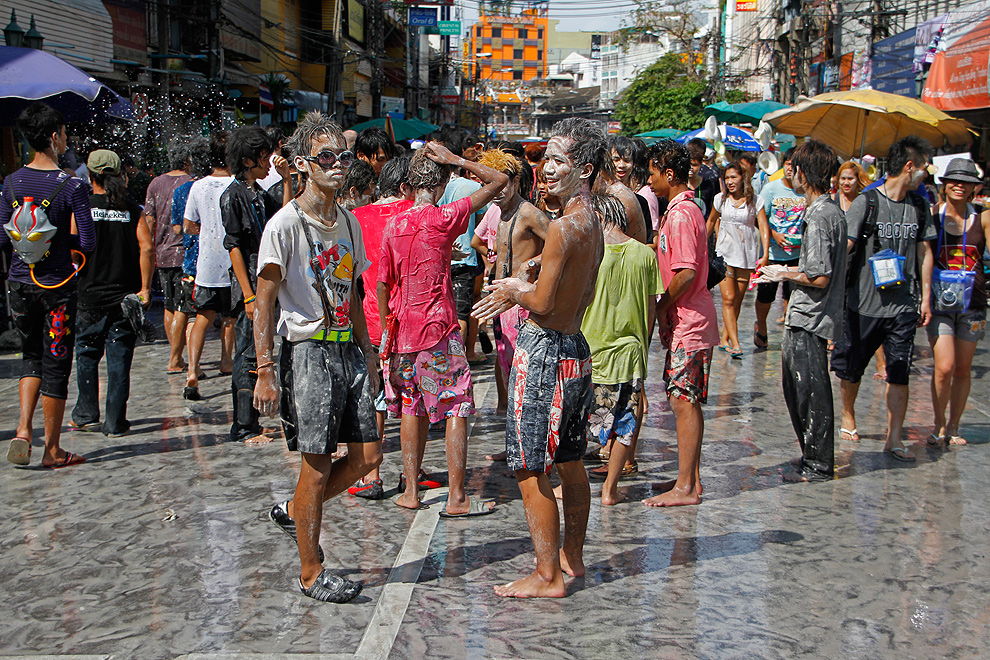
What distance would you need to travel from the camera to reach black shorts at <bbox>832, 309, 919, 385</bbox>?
19.4 feet

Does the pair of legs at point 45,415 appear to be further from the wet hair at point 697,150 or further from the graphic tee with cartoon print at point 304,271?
the wet hair at point 697,150

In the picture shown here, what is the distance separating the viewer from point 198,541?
4.31 meters

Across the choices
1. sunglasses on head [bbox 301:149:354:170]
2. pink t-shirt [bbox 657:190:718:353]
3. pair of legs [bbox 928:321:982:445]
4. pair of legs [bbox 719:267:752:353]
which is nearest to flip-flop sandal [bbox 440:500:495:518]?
pink t-shirt [bbox 657:190:718:353]

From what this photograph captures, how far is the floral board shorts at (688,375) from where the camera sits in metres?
4.84

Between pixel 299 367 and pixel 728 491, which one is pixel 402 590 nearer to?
pixel 299 367

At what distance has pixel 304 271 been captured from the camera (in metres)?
3.57

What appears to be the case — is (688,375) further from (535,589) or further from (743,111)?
(743,111)

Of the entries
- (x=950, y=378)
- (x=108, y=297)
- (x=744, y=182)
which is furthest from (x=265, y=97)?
(x=950, y=378)

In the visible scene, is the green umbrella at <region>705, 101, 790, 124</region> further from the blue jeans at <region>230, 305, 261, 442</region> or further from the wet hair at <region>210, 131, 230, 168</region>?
the blue jeans at <region>230, 305, 261, 442</region>

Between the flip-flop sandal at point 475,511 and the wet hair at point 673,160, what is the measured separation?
2.33 meters

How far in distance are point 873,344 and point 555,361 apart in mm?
3430

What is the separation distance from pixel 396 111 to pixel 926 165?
3746 cm

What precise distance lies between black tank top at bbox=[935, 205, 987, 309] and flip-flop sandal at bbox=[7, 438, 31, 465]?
20.4ft

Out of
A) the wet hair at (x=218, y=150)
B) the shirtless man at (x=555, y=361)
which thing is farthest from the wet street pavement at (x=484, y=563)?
the wet hair at (x=218, y=150)
